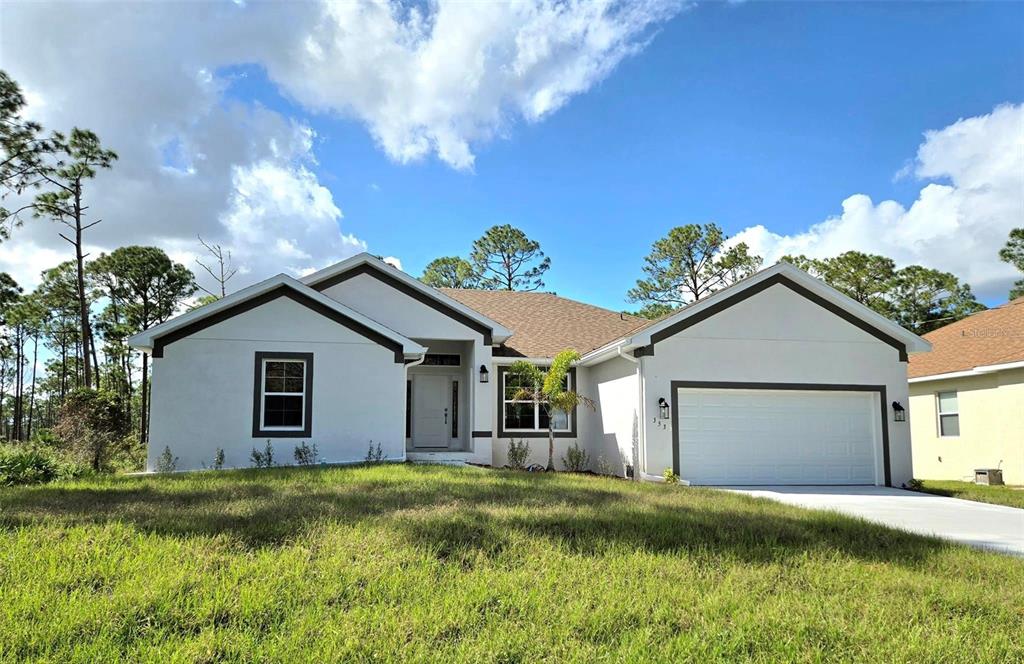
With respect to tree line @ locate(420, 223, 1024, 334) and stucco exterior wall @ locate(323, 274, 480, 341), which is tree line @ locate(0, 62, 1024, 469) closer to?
tree line @ locate(420, 223, 1024, 334)

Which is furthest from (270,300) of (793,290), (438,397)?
(793,290)

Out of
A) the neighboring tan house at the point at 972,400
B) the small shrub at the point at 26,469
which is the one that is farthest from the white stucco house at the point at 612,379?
the neighboring tan house at the point at 972,400

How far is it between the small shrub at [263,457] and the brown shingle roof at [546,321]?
6107 millimetres

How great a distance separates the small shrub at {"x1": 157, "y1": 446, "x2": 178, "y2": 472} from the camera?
42.2 feet

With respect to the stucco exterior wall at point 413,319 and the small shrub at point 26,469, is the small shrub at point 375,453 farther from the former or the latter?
the small shrub at point 26,469

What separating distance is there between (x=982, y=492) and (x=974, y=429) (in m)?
4.33

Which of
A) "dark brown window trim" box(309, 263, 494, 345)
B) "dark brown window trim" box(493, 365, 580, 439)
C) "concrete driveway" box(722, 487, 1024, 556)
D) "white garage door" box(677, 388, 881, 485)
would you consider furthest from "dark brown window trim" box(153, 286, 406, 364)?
"concrete driveway" box(722, 487, 1024, 556)

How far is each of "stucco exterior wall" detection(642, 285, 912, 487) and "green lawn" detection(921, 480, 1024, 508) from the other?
37.3 inches

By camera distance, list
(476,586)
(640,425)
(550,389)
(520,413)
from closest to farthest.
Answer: (476,586) → (640,425) → (550,389) → (520,413)

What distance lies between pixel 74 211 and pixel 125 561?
2436cm

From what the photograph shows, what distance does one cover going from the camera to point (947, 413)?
18109 mm

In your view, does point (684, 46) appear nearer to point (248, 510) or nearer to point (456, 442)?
point (456, 442)

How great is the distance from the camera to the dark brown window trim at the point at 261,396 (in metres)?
13.4

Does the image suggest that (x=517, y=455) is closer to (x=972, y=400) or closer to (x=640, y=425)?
(x=640, y=425)
